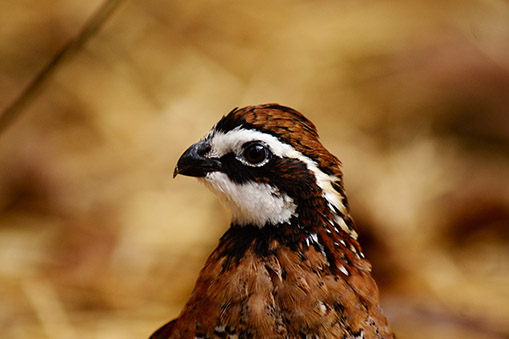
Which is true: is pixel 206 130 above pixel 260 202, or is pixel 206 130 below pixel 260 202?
above

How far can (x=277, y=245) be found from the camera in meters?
2.31

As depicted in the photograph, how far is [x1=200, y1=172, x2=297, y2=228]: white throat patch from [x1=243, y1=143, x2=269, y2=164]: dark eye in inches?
3.1

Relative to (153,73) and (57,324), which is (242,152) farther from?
(153,73)

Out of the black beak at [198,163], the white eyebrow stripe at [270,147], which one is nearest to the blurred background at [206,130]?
the white eyebrow stripe at [270,147]

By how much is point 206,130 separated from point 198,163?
271cm

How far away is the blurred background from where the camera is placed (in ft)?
14.4

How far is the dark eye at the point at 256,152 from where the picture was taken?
2291 mm

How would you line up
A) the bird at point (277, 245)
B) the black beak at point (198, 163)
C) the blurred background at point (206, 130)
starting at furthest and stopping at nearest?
the blurred background at point (206, 130), the black beak at point (198, 163), the bird at point (277, 245)

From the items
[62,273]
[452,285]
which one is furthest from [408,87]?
[62,273]

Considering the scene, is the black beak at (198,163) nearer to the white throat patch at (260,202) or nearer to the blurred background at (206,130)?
the white throat patch at (260,202)

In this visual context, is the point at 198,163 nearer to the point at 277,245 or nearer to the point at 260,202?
the point at 260,202

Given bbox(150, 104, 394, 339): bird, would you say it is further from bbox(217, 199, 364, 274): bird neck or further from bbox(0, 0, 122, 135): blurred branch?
bbox(0, 0, 122, 135): blurred branch

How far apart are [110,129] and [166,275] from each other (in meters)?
1.39

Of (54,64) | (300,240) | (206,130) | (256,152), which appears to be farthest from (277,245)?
(206,130)
